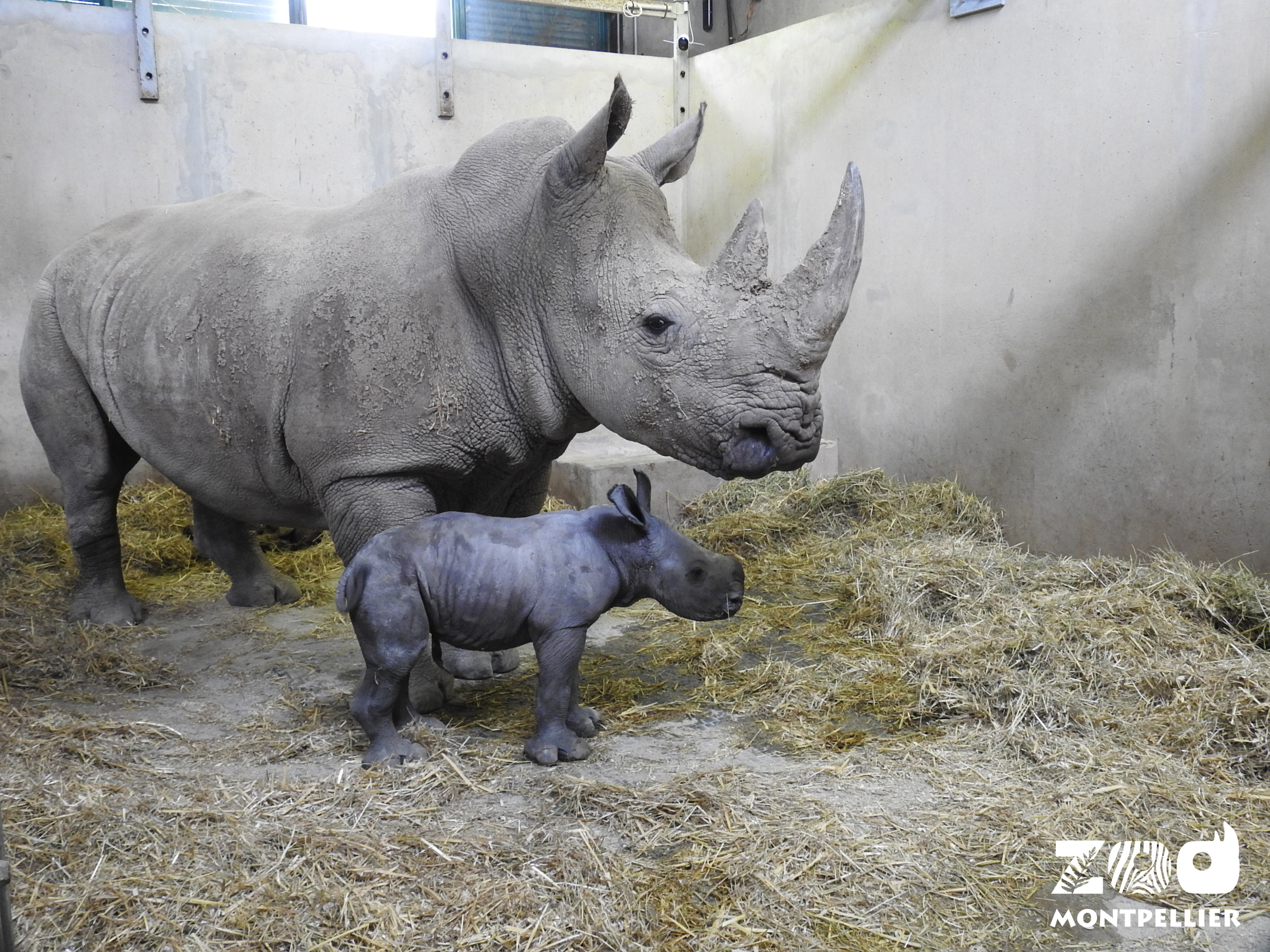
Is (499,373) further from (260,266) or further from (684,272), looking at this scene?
(260,266)

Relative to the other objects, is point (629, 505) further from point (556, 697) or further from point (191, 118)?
point (191, 118)

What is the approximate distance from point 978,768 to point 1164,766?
52 cm

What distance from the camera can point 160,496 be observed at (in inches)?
257

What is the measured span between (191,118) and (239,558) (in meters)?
2.84

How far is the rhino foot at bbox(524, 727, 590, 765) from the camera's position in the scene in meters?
3.33

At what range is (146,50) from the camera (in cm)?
634

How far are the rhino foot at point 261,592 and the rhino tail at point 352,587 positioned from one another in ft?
7.25

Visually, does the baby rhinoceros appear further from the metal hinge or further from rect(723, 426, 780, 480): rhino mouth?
the metal hinge

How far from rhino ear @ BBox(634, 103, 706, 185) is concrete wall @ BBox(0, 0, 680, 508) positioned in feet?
11.5

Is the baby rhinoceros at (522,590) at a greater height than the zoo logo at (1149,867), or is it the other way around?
the baby rhinoceros at (522,590)

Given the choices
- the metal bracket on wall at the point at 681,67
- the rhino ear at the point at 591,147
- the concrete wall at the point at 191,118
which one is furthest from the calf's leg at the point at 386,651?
the metal bracket on wall at the point at 681,67

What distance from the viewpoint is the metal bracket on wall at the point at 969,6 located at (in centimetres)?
593

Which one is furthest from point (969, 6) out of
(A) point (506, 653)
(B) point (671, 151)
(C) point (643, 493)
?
(A) point (506, 653)

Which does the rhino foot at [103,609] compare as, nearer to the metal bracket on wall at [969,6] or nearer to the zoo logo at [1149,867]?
the zoo logo at [1149,867]
